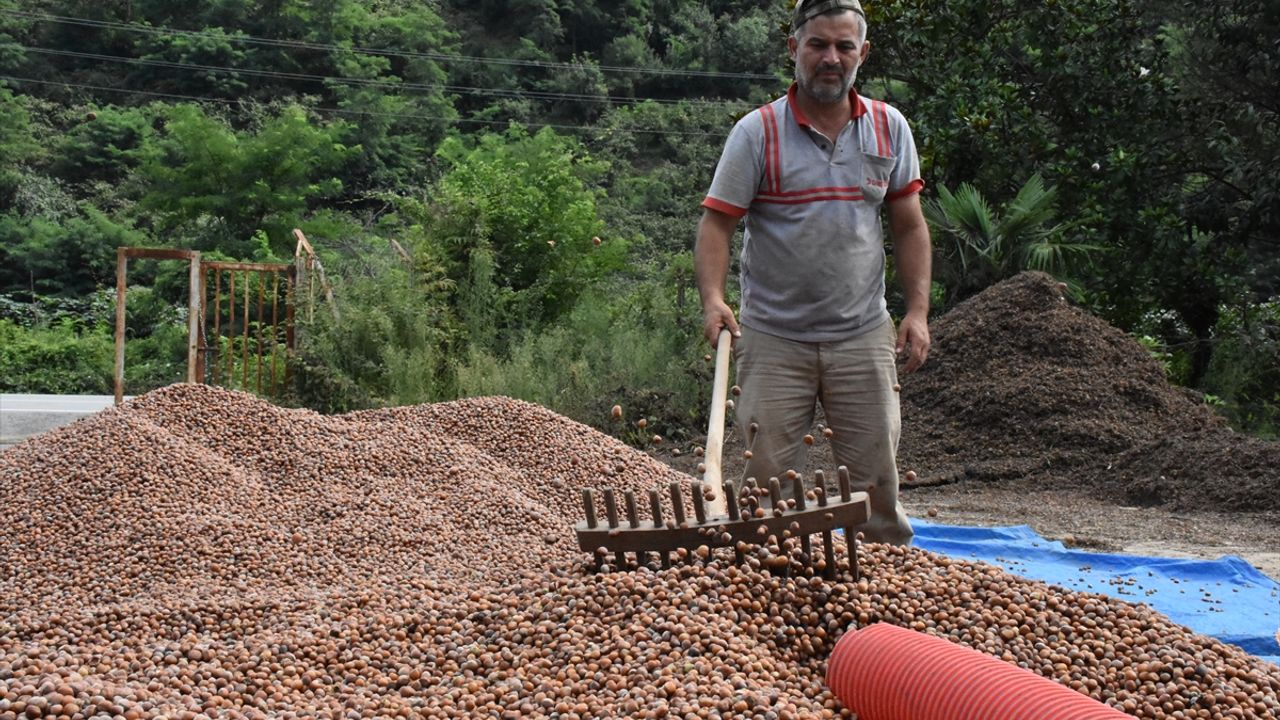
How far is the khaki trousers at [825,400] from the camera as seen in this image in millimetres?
3271

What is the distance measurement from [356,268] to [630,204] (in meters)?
14.5

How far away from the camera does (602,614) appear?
273cm

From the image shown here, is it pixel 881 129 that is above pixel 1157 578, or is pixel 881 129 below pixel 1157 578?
above

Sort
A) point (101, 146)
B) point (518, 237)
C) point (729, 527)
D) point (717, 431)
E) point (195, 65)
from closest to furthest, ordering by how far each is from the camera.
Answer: point (729, 527) → point (717, 431) → point (518, 237) → point (101, 146) → point (195, 65)

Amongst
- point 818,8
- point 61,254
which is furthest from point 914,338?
point 61,254

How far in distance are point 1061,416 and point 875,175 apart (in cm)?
490

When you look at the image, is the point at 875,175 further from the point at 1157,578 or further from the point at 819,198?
the point at 1157,578

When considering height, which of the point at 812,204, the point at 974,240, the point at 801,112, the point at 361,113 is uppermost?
the point at 361,113

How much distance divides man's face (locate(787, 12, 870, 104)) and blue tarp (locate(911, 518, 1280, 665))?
5.78 ft

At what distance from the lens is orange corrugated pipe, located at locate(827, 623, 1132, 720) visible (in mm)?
2080

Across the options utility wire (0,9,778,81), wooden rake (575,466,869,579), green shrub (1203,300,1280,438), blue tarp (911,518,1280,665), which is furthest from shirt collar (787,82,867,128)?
utility wire (0,9,778,81)

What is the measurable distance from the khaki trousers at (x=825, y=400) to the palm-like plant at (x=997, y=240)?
6.35 m

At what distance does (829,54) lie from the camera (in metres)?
3.11

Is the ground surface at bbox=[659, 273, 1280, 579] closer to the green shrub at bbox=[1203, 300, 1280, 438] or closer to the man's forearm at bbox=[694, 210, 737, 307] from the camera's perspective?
the green shrub at bbox=[1203, 300, 1280, 438]
